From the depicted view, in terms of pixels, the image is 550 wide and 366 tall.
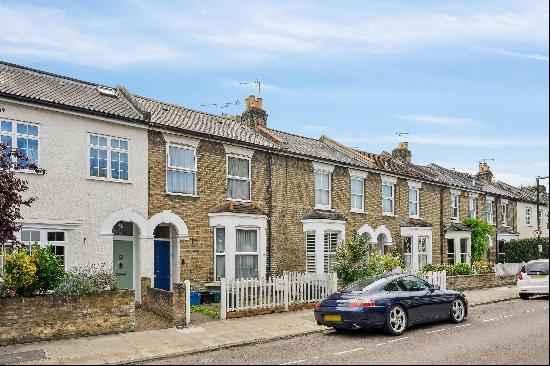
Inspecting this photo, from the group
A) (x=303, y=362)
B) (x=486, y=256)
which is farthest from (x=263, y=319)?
(x=486, y=256)

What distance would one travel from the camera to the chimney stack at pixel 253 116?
25.0 metres

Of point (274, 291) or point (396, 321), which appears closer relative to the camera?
point (396, 321)

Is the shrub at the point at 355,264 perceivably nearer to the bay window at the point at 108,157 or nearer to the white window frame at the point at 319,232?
the white window frame at the point at 319,232

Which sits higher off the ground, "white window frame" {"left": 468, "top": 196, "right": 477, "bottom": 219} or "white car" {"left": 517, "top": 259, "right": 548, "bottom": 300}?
"white window frame" {"left": 468, "top": 196, "right": 477, "bottom": 219}

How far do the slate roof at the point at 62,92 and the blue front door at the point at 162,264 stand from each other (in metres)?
4.21

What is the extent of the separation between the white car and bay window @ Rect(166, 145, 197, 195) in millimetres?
12213

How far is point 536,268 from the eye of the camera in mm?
20047

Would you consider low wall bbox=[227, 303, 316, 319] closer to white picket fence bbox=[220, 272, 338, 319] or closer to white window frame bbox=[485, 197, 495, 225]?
white picket fence bbox=[220, 272, 338, 319]

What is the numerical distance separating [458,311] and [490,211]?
2345cm

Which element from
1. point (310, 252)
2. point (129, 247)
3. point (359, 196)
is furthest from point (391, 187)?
point (129, 247)

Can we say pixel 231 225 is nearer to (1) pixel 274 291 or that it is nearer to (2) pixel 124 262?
(1) pixel 274 291

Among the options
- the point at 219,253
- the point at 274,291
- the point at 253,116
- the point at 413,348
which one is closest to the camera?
the point at 413,348

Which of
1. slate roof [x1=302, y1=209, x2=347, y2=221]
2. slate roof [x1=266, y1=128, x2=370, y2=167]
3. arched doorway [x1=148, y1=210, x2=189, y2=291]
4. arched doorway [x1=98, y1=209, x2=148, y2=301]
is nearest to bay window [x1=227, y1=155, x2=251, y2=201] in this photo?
slate roof [x1=266, y1=128, x2=370, y2=167]

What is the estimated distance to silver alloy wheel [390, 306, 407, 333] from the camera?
512 inches
